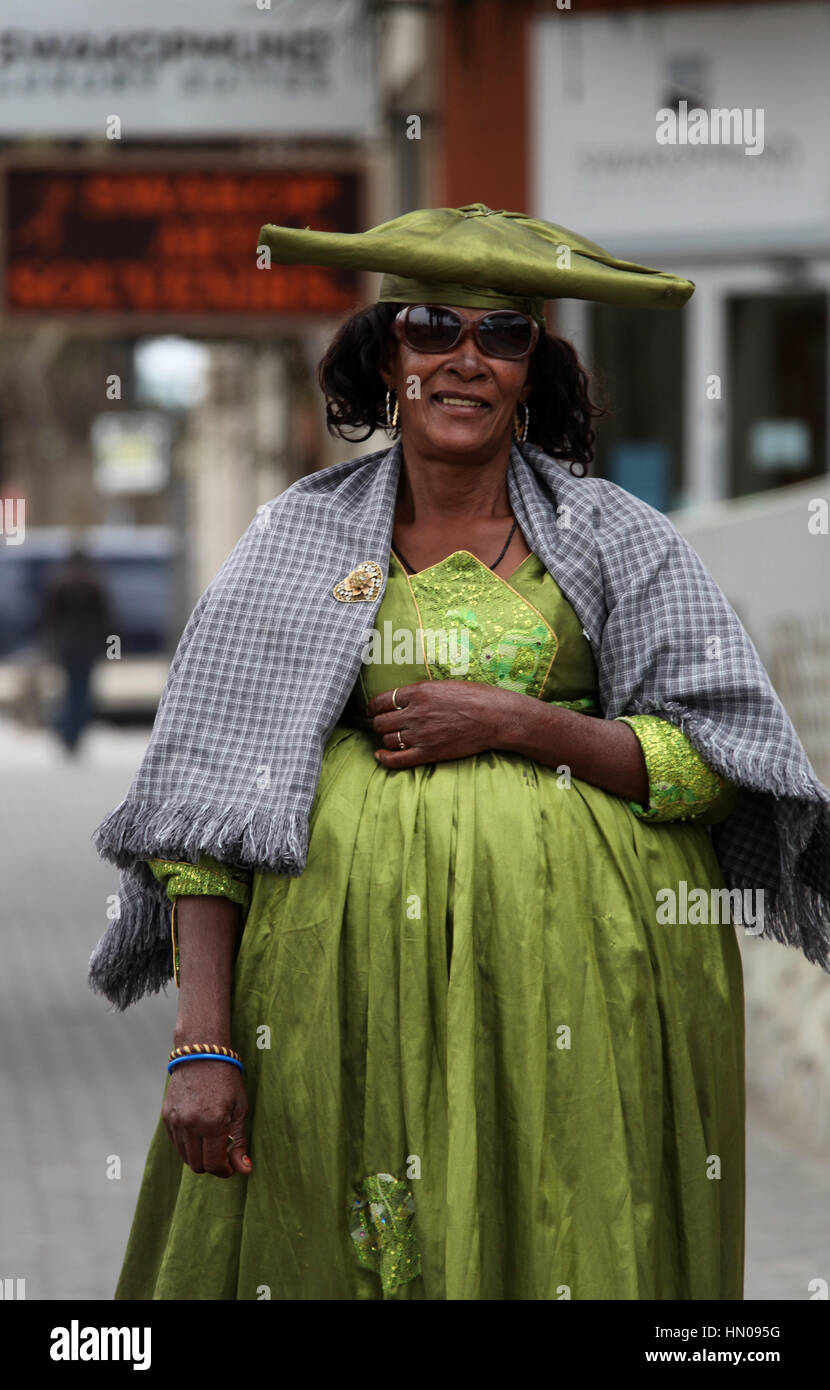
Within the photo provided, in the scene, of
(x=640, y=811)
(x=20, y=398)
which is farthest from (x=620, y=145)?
(x=20, y=398)

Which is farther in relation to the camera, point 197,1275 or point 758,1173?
point 758,1173

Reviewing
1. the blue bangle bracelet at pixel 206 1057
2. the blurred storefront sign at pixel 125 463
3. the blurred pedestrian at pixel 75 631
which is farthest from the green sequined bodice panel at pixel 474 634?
the blurred storefront sign at pixel 125 463

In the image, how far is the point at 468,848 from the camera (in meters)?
2.90

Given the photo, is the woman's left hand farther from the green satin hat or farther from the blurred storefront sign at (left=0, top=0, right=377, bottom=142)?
the blurred storefront sign at (left=0, top=0, right=377, bottom=142)

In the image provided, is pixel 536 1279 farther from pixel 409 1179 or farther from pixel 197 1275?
pixel 197 1275

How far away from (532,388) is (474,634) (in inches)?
18.0

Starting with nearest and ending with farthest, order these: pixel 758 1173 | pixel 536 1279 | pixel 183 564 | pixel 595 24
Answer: pixel 536 1279 < pixel 758 1173 < pixel 595 24 < pixel 183 564

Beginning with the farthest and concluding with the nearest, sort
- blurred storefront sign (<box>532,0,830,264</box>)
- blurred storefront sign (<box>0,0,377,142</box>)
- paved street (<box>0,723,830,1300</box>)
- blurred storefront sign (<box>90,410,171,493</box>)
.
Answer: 1. blurred storefront sign (<box>90,410,171,493</box>)
2. blurred storefront sign (<box>532,0,830,264</box>)
3. blurred storefront sign (<box>0,0,377,142</box>)
4. paved street (<box>0,723,830,1300</box>)

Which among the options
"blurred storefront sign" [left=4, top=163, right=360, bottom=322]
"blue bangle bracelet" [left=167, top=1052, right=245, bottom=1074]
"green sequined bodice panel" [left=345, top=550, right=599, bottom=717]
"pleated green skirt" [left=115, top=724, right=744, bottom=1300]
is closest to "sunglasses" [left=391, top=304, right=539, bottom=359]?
"green sequined bodice panel" [left=345, top=550, right=599, bottom=717]

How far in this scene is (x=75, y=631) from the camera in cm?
1831

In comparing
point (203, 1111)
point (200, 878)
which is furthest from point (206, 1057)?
point (200, 878)

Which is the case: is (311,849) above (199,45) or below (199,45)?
below

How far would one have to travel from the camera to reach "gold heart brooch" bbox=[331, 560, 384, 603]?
9.81ft

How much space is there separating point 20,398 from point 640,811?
106ft
